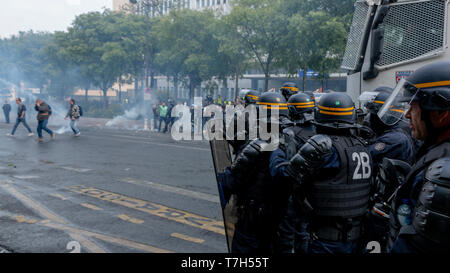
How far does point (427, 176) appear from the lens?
5.19 ft

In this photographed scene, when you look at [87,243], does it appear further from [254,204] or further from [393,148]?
[393,148]

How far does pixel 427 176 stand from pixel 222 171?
2.03m

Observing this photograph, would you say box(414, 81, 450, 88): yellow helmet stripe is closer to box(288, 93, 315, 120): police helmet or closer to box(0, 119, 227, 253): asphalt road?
box(0, 119, 227, 253): asphalt road

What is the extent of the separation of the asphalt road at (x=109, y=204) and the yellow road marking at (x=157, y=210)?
0.01 m

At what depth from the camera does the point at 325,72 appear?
64.5 feet

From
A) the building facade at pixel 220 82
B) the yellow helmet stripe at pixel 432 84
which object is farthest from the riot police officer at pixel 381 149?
the building facade at pixel 220 82

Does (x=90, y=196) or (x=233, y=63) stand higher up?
(x=233, y=63)

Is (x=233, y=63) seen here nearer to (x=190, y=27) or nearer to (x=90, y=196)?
(x=190, y=27)

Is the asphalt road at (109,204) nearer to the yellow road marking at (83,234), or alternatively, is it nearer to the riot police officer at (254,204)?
the yellow road marking at (83,234)

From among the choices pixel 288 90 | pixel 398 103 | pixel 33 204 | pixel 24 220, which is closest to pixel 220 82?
pixel 288 90

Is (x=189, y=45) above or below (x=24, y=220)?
above

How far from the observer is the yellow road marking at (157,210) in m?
5.10
